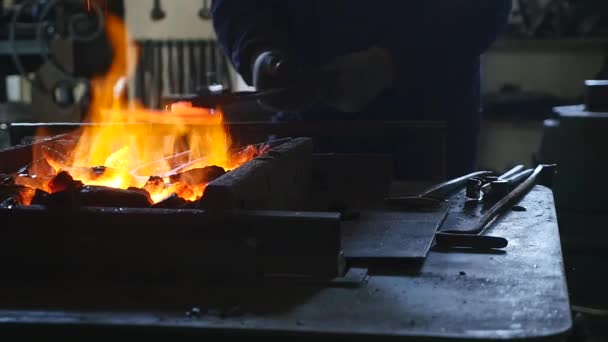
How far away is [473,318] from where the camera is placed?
1069mm

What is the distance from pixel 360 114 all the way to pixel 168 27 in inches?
128

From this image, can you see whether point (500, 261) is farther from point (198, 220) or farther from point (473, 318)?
point (198, 220)

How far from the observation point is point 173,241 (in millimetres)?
1254

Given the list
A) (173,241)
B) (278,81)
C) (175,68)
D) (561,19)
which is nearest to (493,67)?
(561,19)

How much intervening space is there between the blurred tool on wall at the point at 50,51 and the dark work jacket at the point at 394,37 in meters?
1.68

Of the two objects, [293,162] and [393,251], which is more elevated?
[293,162]

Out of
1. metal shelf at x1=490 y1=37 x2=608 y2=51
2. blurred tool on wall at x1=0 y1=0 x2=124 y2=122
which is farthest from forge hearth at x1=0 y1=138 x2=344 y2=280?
metal shelf at x1=490 y1=37 x2=608 y2=51

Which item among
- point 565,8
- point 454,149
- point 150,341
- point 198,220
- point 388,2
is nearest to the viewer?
point 150,341

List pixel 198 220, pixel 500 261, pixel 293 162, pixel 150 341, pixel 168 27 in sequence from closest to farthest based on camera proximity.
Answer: pixel 150 341
pixel 198 220
pixel 500 261
pixel 293 162
pixel 168 27

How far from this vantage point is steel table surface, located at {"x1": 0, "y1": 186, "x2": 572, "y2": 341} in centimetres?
104

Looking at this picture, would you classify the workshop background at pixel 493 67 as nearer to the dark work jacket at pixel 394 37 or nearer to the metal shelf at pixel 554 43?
the metal shelf at pixel 554 43

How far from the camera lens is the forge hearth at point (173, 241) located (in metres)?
1.25

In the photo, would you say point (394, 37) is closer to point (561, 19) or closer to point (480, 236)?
point (480, 236)

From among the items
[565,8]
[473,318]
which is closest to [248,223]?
[473,318]
